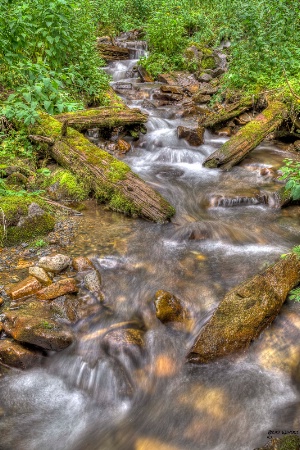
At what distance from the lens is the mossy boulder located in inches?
170

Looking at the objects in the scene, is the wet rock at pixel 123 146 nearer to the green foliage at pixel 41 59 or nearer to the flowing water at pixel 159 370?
the green foliage at pixel 41 59

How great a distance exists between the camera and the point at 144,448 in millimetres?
2643

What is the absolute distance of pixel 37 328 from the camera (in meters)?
3.12

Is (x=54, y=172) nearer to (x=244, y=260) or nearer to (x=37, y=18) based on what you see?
(x=37, y=18)

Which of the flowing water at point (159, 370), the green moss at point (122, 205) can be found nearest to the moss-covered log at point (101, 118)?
the green moss at point (122, 205)

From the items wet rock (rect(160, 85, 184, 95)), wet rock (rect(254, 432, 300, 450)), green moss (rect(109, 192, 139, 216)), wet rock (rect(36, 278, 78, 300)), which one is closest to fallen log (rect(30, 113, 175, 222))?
green moss (rect(109, 192, 139, 216))

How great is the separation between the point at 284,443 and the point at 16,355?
221 cm

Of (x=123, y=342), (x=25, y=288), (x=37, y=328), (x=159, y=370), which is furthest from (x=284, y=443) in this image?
(x=25, y=288)

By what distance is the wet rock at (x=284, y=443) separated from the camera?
221 centimetres

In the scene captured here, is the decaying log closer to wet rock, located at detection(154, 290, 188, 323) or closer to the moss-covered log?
the moss-covered log

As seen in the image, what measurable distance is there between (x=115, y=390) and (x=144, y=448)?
1.88ft

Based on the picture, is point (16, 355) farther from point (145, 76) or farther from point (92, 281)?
point (145, 76)

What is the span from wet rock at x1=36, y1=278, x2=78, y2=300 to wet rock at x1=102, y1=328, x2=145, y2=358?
0.64 m

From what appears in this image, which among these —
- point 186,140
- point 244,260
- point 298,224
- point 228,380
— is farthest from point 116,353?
point 186,140
